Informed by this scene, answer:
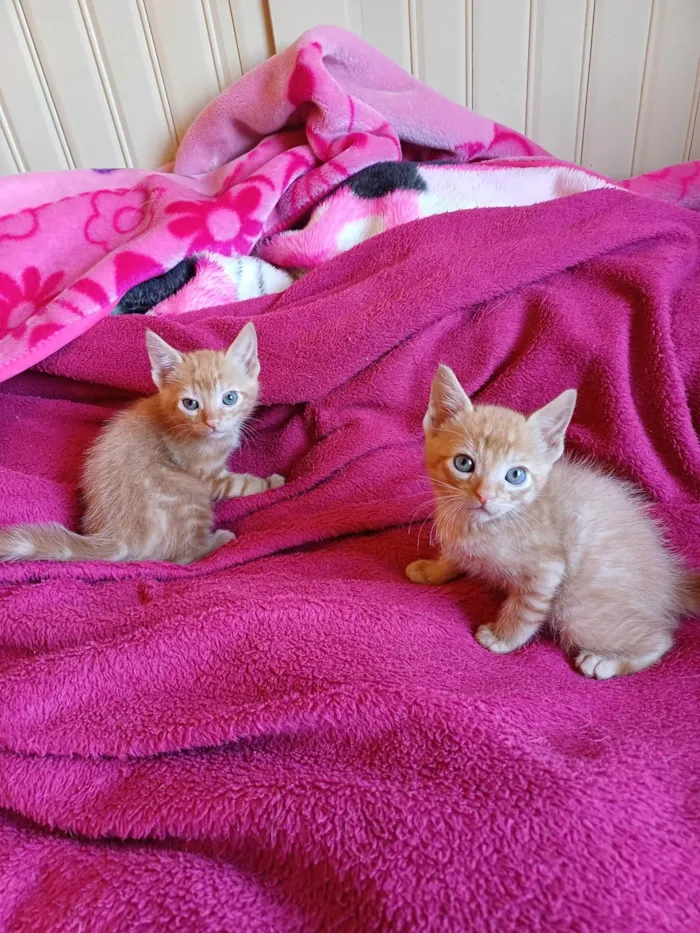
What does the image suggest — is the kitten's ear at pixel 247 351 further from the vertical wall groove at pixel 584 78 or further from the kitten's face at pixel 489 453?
the vertical wall groove at pixel 584 78

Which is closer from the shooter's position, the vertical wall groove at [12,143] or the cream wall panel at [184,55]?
the cream wall panel at [184,55]

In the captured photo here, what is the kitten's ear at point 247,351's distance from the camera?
124 centimetres

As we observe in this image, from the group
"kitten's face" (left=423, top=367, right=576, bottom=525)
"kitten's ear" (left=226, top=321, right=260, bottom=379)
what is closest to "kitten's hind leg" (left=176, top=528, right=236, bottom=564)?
"kitten's ear" (left=226, top=321, right=260, bottom=379)

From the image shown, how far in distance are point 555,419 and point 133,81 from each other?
4.51 feet

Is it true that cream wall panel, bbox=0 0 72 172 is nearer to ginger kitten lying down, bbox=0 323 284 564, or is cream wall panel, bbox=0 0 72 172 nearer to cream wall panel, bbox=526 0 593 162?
ginger kitten lying down, bbox=0 323 284 564

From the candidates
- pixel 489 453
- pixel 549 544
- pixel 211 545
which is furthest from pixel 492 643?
pixel 211 545

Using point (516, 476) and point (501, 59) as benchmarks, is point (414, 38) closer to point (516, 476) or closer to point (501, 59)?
point (501, 59)

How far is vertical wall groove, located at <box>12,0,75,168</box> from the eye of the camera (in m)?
1.50

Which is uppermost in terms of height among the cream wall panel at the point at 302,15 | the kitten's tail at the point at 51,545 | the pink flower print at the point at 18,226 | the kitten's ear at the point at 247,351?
the cream wall panel at the point at 302,15

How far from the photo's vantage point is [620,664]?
892 millimetres

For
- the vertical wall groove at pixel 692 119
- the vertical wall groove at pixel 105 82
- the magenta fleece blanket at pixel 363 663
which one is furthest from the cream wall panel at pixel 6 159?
the vertical wall groove at pixel 692 119

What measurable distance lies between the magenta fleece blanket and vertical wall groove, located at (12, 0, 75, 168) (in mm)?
688

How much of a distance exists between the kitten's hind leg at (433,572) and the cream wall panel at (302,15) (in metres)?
1.30

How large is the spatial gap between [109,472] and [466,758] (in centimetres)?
84
